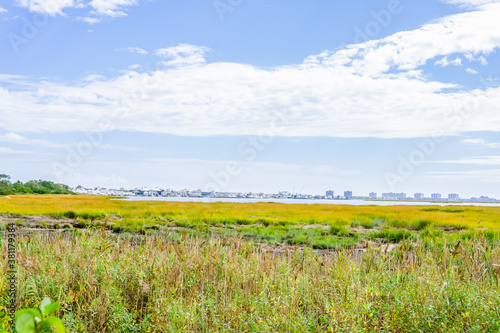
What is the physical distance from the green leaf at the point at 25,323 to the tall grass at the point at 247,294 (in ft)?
9.76

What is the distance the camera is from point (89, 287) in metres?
5.11

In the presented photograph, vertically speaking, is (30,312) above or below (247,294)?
above

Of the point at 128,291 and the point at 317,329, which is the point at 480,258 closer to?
the point at 317,329

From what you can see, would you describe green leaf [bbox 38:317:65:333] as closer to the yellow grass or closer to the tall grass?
the tall grass

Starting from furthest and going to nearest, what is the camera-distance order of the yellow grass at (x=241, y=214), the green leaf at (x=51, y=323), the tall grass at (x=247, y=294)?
the yellow grass at (x=241, y=214) → the tall grass at (x=247, y=294) → the green leaf at (x=51, y=323)

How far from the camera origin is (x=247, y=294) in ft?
16.6

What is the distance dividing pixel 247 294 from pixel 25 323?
4.01 m

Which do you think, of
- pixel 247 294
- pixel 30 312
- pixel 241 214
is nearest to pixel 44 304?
pixel 30 312

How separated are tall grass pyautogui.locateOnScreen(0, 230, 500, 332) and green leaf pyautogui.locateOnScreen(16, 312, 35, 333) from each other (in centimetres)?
298

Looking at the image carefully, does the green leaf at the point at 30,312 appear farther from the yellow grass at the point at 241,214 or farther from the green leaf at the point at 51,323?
the yellow grass at the point at 241,214

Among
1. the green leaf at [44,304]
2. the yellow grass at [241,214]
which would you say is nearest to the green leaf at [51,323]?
the green leaf at [44,304]

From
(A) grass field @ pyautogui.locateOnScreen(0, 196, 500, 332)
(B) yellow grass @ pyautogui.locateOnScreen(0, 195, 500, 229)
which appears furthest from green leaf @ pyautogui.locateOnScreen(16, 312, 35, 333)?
(B) yellow grass @ pyautogui.locateOnScreen(0, 195, 500, 229)

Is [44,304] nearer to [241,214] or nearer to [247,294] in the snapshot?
[247,294]

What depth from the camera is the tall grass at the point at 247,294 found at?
14.1 feet
